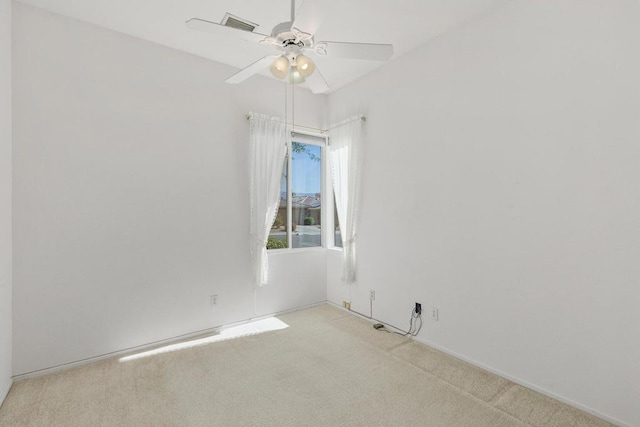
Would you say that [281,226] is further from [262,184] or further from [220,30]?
[220,30]

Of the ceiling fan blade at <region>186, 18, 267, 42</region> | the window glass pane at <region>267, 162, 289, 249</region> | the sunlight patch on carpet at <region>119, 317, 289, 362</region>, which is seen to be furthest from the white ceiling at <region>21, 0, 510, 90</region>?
the sunlight patch on carpet at <region>119, 317, 289, 362</region>

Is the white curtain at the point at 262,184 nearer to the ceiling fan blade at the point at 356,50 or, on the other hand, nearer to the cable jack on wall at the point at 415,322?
the cable jack on wall at the point at 415,322

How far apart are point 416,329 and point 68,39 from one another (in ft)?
13.3

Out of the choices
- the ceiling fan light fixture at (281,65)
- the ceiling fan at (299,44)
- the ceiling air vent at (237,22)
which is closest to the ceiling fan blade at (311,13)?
the ceiling fan at (299,44)

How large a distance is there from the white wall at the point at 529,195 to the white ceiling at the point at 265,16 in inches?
9.0

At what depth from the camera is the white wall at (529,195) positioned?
1851 mm

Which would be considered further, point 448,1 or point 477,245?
point 477,245

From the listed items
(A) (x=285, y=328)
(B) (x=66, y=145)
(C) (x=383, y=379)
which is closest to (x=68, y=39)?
(B) (x=66, y=145)

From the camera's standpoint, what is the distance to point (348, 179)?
147 inches

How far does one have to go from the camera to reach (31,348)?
2383 millimetres

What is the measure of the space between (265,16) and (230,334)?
303cm

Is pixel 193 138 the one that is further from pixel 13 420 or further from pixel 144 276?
pixel 13 420

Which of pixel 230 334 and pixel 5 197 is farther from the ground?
pixel 5 197

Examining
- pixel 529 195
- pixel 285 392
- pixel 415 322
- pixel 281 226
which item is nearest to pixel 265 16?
pixel 281 226
